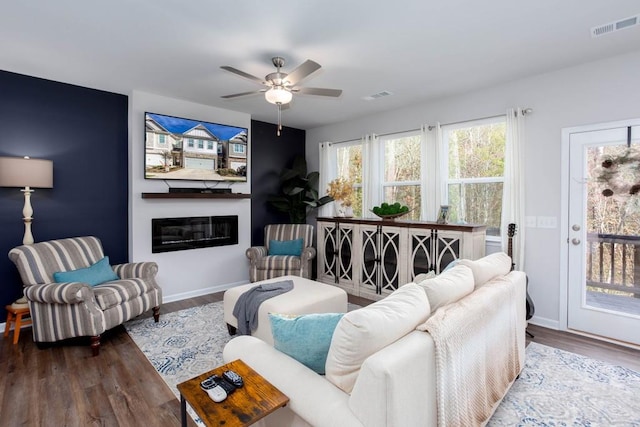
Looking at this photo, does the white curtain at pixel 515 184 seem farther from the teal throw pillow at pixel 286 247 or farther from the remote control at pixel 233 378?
the remote control at pixel 233 378

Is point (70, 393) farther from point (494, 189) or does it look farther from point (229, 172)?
point (494, 189)

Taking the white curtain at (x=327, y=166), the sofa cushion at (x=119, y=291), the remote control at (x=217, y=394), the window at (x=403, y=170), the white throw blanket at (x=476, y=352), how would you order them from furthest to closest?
the white curtain at (x=327, y=166), the window at (x=403, y=170), the sofa cushion at (x=119, y=291), the white throw blanket at (x=476, y=352), the remote control at (x=217, y=394)

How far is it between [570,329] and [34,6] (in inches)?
212

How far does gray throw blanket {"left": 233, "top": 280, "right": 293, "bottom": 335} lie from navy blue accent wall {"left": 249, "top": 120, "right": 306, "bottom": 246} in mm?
2604

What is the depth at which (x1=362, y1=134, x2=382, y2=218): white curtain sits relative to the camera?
505 centimetres

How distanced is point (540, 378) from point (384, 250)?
7.18ft

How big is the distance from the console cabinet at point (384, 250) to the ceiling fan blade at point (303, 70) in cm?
228

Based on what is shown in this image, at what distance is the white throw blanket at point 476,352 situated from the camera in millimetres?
1444

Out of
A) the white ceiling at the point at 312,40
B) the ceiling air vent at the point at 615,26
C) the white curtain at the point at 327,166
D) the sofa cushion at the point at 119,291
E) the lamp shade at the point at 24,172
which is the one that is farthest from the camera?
the white curtain at the point at 327,166

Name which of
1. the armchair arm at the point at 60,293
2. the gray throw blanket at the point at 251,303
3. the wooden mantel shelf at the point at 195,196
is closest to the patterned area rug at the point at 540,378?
the gray throw blanket at the point at 251,303

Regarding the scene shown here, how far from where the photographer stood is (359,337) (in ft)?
4.17

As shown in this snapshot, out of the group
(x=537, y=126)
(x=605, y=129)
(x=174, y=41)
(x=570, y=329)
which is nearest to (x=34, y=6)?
(x=174, y=41)

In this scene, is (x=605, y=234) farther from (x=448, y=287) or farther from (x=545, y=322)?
(x=448, y=287)

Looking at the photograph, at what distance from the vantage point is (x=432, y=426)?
1.39 m
